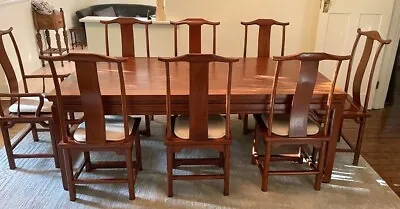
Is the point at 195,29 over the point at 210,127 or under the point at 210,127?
over

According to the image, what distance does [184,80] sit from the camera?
2.23 meters

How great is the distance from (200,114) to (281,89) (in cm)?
55

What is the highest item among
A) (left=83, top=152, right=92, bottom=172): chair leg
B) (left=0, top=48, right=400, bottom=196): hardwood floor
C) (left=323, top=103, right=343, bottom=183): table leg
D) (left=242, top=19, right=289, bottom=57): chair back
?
(left=242, top=19, right=289, bottom=57): chair back

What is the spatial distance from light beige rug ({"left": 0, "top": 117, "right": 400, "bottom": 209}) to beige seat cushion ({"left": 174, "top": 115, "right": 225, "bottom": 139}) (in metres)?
0.43

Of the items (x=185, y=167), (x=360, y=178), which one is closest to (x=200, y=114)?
(x=185, y=167)

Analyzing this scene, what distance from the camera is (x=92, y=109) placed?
74.5 inches

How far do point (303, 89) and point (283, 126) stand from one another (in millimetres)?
324

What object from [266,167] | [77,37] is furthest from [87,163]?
[77,37]

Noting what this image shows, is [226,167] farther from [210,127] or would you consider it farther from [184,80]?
[184,80]

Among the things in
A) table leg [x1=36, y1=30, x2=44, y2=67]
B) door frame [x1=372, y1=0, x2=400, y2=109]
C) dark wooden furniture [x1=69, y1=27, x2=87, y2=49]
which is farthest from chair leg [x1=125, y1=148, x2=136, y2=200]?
dark wooden furniture [x1=69, y1=27, x2=87, y2=49]

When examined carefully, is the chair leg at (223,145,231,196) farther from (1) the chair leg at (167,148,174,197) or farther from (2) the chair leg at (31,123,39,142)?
(2) the chair leg at (31,123,39,142)

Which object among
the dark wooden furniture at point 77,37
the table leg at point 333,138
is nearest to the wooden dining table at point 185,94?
the table leg at point 333,138

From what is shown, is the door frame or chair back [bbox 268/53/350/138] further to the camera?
the door frame

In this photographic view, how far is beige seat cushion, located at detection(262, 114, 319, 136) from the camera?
2127 mm
